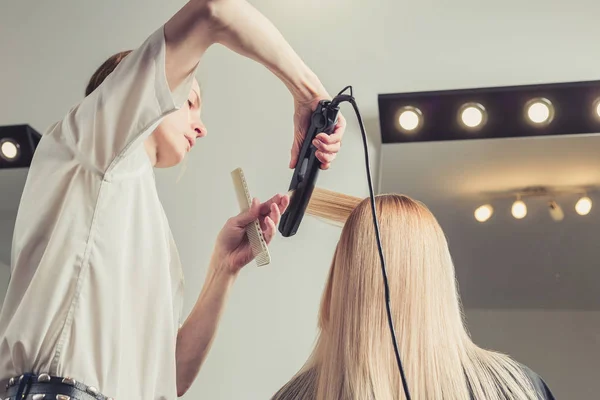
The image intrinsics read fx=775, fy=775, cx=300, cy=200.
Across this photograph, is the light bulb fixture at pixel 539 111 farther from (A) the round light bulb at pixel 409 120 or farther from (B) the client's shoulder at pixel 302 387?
(B) the client's shoulder at pixel 302 387

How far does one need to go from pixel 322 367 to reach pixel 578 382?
1.71 feet

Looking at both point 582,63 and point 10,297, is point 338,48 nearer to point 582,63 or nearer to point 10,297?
point 582,63

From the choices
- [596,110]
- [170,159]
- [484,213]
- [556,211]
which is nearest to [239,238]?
[170,159]

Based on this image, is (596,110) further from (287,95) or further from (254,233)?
(254,233)

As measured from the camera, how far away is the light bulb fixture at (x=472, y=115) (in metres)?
1.60

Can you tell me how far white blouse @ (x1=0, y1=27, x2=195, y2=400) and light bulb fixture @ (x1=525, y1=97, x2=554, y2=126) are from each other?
91 centimetres

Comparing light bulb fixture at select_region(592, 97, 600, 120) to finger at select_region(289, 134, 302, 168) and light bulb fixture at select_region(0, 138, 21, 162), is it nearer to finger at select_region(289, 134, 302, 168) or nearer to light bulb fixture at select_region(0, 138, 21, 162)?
finger at select_region(289, 134, 302, 168)

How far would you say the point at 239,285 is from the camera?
1557 mm

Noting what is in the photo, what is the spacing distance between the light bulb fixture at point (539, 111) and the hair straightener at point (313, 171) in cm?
64

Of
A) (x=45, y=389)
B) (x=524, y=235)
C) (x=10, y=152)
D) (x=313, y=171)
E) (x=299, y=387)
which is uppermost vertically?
(x=10, y=152)

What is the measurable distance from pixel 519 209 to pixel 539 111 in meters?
0.22

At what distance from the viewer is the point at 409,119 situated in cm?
162

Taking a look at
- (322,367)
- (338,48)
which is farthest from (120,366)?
(338,48)

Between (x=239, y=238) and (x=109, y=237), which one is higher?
(x=239, y=238)
